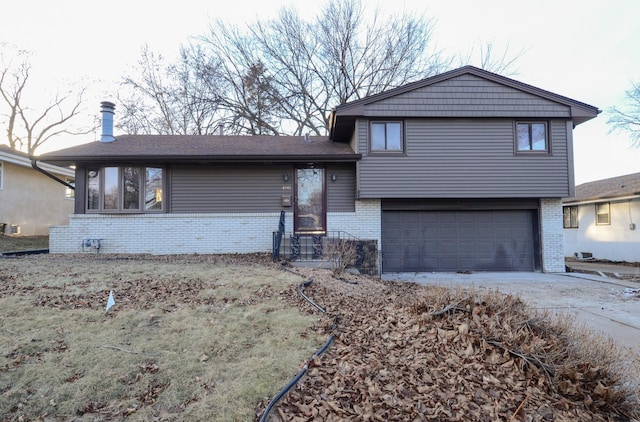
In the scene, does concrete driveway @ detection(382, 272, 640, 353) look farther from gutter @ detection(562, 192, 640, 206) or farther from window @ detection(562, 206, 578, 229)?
window @ detection(562, 206, 578, 229)

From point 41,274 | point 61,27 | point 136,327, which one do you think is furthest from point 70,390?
point 61,27

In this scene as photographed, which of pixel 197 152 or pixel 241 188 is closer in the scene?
pixel 197 152

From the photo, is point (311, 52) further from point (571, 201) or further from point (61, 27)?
point (571, 201)

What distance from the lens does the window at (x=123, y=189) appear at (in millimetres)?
10709

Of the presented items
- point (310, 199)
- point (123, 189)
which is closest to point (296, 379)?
point (310, 199)

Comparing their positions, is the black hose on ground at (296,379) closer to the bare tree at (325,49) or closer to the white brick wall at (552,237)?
the white brick wall at (552,237)

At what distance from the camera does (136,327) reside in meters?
3.98

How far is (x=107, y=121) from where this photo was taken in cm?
1197

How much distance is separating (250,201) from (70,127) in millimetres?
25370

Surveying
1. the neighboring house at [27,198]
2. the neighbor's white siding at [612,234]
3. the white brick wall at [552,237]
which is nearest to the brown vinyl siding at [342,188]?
the white brick wall at [552,237]

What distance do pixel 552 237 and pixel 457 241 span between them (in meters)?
2.88

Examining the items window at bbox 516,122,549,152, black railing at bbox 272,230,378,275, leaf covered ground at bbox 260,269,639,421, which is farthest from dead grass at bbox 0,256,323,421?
window at bbox 516,122,549,152

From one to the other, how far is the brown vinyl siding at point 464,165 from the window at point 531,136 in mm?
207

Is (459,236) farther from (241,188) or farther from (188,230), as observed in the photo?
(188,230)
